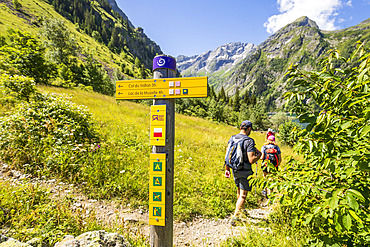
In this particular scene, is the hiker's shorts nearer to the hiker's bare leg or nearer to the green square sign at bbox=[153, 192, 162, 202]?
the hiker's bare leg

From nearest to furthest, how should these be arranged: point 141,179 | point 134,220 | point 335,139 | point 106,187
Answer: point 335,139
point 134,220
point 106,187
point 141,179

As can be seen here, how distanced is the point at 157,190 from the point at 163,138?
79 centimetres

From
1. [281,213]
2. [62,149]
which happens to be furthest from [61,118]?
[281,213]

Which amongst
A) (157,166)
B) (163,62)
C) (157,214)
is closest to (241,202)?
(157,214)

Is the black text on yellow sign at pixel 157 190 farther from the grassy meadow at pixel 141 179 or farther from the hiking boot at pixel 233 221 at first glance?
the hiking boot at pixel 233 221

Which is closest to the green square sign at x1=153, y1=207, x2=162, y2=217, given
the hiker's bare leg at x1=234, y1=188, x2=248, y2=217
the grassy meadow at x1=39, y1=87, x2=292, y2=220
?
the grassy meadow at x1=39, y1=87, x2=292, y2=220

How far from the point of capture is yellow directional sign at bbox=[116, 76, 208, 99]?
2.35 metres

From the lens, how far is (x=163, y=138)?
240cm

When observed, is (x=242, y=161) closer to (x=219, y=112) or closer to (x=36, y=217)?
(x=36, y=217)

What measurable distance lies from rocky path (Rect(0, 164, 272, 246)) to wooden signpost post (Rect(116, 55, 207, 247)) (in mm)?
1237

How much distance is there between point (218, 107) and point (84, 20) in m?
119

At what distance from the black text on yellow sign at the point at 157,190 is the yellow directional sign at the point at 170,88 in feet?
3.08

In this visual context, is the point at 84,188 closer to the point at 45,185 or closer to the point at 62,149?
the point at 45,185

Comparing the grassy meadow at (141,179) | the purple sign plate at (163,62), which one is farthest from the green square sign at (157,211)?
the purple sign plate at (163,62)
